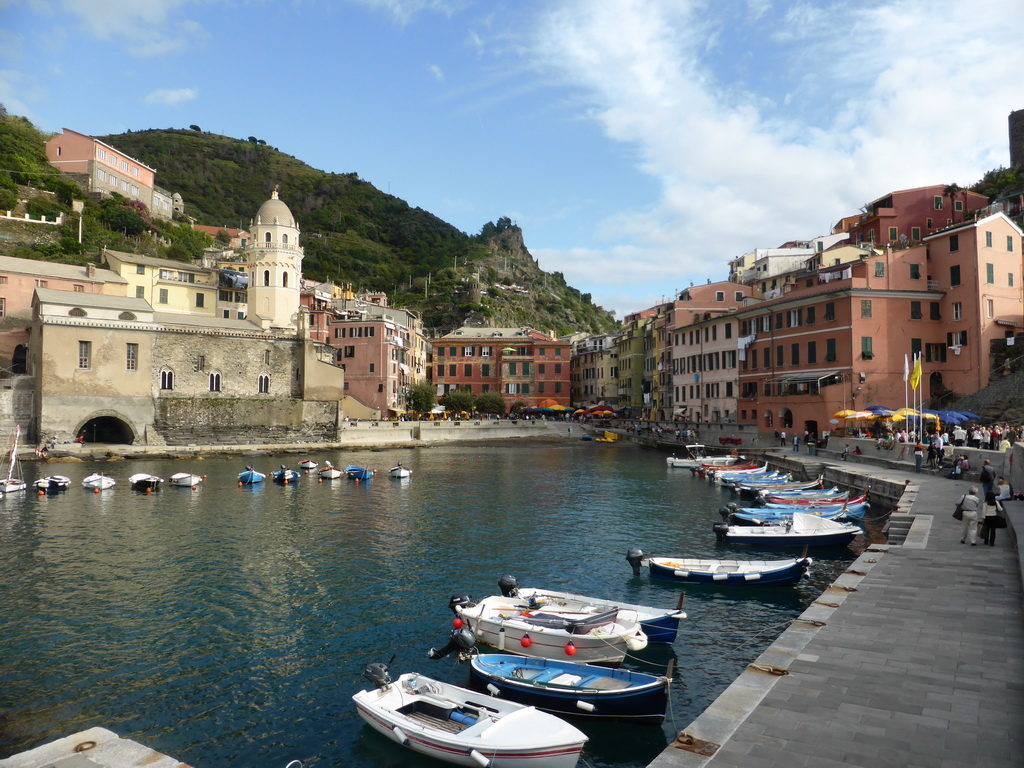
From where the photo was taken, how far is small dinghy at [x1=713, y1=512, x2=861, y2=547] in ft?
73.8

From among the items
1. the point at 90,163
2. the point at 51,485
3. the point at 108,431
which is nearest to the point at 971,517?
the point at 51,485

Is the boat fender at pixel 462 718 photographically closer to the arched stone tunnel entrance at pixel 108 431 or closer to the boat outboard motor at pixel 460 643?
the boat outboard motor at pixel 460 643

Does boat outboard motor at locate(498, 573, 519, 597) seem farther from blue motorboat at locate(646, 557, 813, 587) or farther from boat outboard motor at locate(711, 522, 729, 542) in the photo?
boat outboard motor at locate(711, 522, 729, 542)

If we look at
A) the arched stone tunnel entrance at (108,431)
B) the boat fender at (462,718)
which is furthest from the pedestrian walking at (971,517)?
the arched stone tunnel entrance at (108,431)

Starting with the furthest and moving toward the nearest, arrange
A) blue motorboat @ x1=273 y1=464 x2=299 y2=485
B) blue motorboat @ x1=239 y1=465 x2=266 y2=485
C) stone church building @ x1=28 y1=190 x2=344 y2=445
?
stone church building @ x1=28 y1=190 x2=344 y2=445
blue motorboat @ x1=273 y1=464 x2=299 y2=485
blue motorboat @ x1=239 y1=465 x2=266 y2=485

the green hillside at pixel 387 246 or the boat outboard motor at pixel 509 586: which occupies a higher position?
the green hillside at pixel 387 246

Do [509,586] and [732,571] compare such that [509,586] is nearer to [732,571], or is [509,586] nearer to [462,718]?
[462,718]

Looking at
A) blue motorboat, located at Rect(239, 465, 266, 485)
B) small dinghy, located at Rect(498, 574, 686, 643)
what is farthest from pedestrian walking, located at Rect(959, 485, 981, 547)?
blue motorboat, located at Rect(239, 465, 266, 485)

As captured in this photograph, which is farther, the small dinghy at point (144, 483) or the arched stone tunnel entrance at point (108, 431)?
the arched stone tunnel entrance at point (108, 431)

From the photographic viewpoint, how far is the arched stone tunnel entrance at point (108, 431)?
58438 mm

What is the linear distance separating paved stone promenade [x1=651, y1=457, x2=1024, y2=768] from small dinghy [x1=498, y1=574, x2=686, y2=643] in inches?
120

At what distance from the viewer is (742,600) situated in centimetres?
1770

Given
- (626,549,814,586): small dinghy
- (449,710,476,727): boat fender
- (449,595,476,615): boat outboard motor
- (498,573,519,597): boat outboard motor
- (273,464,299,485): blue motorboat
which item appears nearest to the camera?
(449,710,476,727): boat fender

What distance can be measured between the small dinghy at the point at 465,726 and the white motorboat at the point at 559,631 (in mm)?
2735
